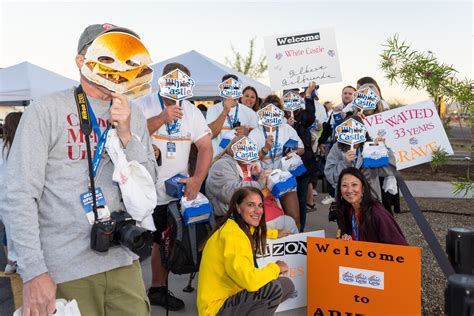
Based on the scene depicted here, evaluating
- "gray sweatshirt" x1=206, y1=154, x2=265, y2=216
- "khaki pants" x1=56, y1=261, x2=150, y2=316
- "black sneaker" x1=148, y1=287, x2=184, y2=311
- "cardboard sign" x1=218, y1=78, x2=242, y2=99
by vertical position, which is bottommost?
"black sneaker" x1=148, y1=287, x2=184, y2=311

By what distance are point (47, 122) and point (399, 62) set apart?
3.13 meters

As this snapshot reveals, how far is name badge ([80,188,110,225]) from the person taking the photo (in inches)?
73.5

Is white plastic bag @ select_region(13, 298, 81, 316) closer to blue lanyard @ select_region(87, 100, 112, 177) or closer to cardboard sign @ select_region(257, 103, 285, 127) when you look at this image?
blue lanyard @ select_region(87, 100, 112, 177)

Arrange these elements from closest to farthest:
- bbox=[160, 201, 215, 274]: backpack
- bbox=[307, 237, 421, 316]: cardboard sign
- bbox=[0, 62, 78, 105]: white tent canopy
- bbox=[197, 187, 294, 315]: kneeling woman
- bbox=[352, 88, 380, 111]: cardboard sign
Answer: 1. bbox=[197, 187, 294, 315]: kneeling woman
2. bbox=[307, 237, 421, 316]: cardboard sign
3. bbox=[160, 201, 215, 274]: backpack
4. bbox=[352, 88, 380, 111]: cardboard sign
5. bbox=[0, 62, 78, 105]: white tent canopy

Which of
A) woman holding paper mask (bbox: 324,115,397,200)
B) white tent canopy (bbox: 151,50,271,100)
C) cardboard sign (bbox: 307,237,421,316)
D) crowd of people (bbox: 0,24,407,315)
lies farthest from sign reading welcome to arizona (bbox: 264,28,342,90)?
white tent canopy (bbox: 151,50,271,100)

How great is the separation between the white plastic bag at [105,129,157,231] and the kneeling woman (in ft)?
4.07

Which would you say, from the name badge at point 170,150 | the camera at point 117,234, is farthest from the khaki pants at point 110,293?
the name badge at point 170,150

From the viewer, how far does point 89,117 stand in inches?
75.2

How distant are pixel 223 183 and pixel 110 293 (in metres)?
2.53

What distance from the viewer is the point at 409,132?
15.4 ft

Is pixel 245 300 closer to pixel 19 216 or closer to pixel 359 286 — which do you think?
pixel 359 286

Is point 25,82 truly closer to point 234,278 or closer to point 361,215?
point 361,215

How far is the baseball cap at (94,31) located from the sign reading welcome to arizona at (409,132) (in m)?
3.25

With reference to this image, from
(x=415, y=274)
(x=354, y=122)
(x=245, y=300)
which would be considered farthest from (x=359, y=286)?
(x=354, y=122)
